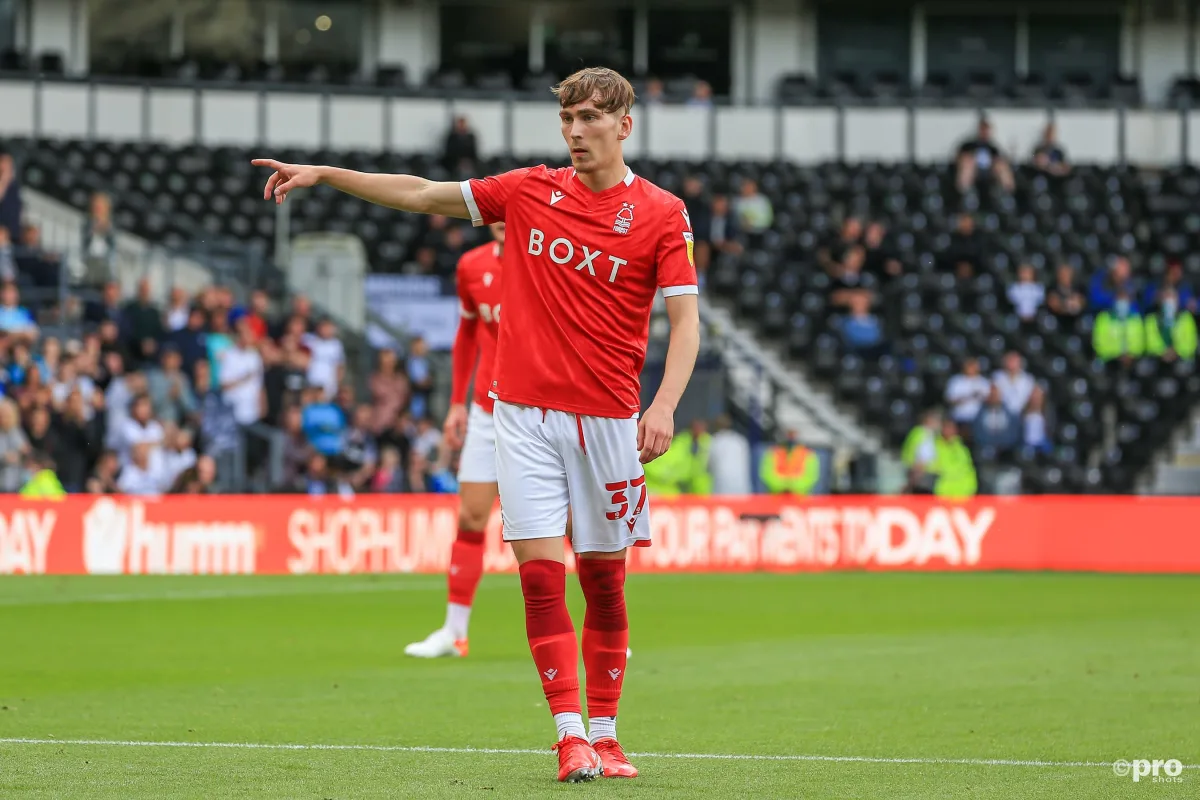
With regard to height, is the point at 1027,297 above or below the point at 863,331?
above

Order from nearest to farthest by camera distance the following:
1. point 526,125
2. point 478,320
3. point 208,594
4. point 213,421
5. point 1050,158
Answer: point 478,320, point 208,594, point 213,421, point 1050,158, point 526,125

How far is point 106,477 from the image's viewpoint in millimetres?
19562

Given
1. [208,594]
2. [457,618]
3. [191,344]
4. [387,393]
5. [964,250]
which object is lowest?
[208,594]

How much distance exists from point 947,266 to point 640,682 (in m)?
19.5

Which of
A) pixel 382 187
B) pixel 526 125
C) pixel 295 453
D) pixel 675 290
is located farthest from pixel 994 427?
pixel 382 187

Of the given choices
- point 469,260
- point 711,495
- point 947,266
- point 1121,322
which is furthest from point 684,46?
point 469,260

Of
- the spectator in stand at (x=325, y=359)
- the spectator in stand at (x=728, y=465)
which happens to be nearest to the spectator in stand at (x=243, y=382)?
the spectator in stand at (x=325, y=359)

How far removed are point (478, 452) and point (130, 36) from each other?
2365cm

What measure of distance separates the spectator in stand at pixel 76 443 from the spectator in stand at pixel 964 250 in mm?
13567

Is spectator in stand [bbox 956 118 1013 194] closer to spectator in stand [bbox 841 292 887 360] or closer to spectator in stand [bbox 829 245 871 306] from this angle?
spectator in stand [bbox 829 245 871 306]

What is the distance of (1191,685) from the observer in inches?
398

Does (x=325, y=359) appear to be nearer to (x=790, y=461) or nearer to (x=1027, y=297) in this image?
(x=790, y=461)

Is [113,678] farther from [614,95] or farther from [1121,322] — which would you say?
[1121,322]

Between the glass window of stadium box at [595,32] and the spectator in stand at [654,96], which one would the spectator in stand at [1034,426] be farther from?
the glass window of stadium box at [595,32]
